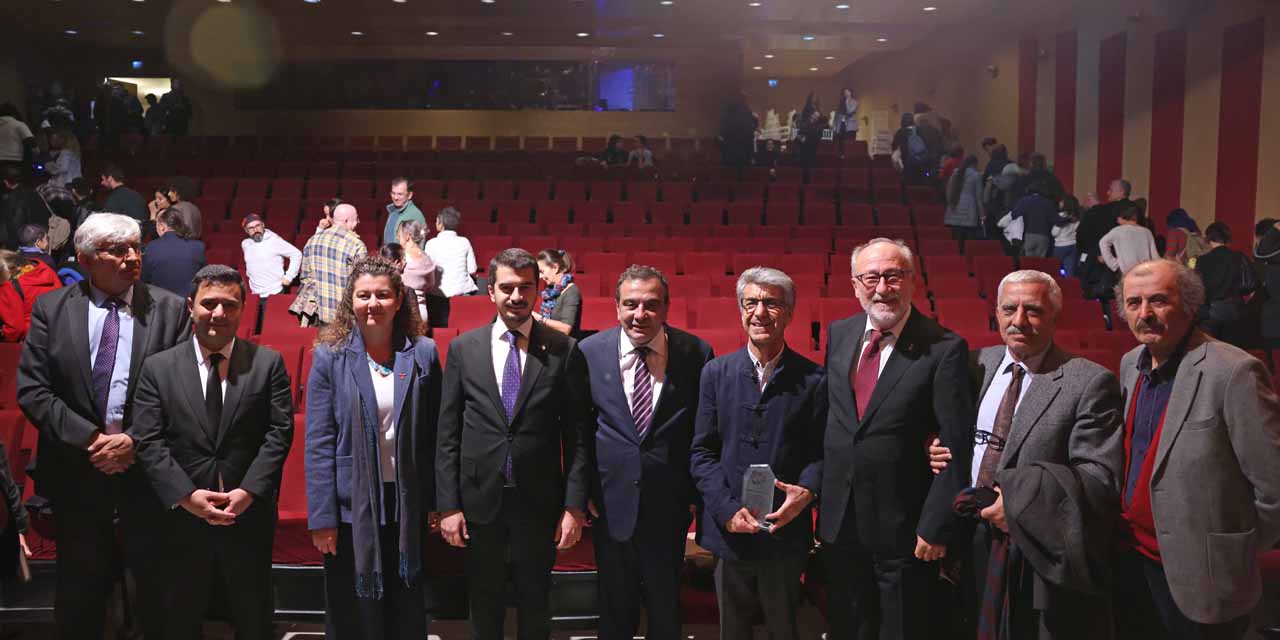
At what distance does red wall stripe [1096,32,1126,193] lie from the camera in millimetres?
11633

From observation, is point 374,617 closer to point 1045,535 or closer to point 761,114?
point 1045,535

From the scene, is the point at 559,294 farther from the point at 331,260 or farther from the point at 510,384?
the point at 510,384

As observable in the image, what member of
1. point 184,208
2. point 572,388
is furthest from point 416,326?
point 184,208

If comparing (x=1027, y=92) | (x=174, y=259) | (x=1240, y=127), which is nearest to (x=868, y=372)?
(x=174, y=259)

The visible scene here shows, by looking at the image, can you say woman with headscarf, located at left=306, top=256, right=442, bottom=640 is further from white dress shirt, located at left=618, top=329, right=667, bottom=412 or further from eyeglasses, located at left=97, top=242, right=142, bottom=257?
eyeglasses, located at left=97, top=242, right=142, bottom=257

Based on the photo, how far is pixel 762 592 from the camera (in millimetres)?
2918

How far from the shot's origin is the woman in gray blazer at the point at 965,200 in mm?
10516

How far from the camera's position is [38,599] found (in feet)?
12.3

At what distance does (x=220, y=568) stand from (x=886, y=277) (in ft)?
6.92

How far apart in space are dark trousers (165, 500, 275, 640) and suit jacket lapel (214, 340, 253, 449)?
0.25 metres

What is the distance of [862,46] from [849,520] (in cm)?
1742

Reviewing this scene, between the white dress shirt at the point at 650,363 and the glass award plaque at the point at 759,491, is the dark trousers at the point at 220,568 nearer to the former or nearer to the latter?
the white dress shirt at the point at 650,363

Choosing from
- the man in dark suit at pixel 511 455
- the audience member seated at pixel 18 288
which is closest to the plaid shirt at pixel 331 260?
the audience member seated at pixel 18 288

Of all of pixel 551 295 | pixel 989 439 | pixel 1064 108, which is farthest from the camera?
pixel 1064 108
